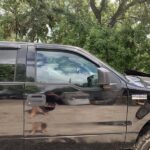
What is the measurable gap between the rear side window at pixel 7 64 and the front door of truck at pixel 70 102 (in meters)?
0.19

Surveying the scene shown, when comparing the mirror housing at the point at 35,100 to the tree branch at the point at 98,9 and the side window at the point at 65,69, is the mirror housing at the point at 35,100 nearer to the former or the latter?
the side window at the point at 65,69

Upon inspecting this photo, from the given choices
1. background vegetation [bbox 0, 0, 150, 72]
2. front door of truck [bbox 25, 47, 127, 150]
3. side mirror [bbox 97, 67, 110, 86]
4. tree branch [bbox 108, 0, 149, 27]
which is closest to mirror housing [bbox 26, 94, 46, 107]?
front door of truck [bbox 25, 47, 127, 150]

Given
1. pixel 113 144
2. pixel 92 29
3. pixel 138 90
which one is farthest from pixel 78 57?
pixel 92 29

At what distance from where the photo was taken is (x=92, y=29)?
525 inches

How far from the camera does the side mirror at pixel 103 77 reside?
4.70m

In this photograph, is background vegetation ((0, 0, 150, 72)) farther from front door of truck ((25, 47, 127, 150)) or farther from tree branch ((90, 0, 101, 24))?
front door of truck ((25, 47, 127, 150))

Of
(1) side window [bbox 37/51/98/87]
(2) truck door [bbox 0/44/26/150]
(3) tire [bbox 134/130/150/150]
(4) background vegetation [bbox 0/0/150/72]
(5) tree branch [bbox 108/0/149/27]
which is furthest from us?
(5) tree branch [bbox 108/0/149/27]

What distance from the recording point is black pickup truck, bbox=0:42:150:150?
4.64m

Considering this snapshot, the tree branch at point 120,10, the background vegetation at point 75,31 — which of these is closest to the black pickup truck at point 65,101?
the background vegetation at point 75,31

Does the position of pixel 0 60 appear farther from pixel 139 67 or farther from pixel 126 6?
pixel 126 6

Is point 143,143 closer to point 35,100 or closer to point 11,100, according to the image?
point 35,100

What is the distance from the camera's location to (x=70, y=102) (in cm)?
471

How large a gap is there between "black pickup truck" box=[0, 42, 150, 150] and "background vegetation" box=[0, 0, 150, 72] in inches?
320

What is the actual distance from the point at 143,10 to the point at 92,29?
5.11 metres
